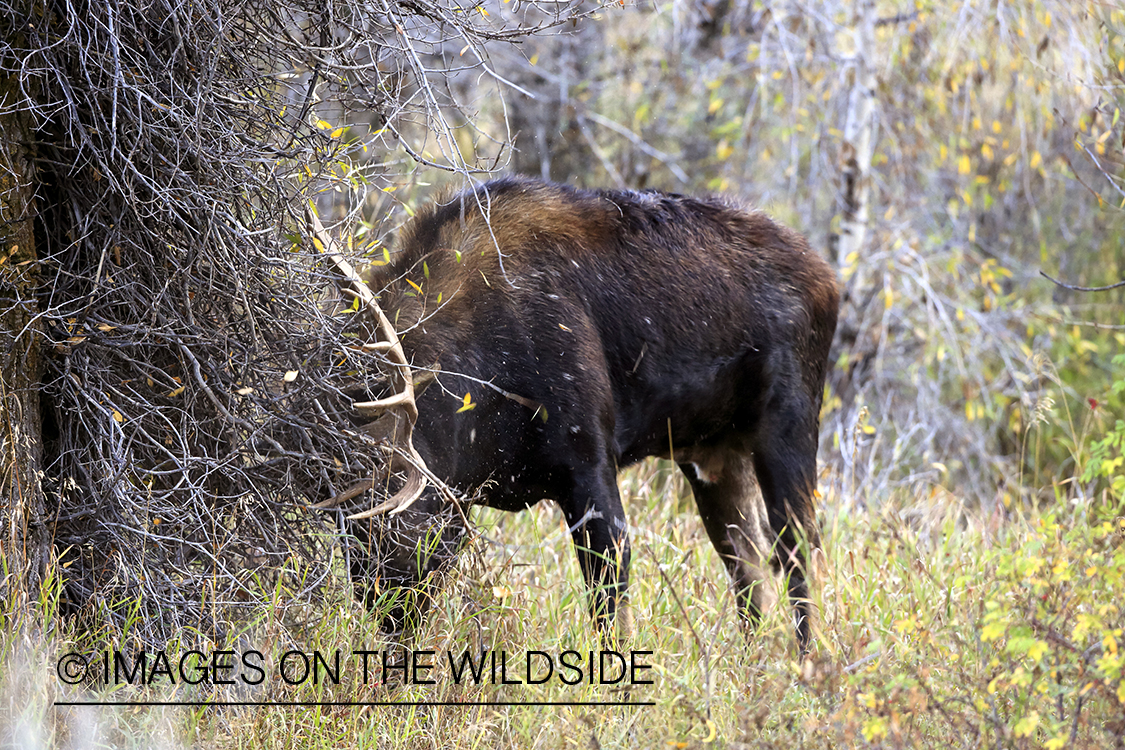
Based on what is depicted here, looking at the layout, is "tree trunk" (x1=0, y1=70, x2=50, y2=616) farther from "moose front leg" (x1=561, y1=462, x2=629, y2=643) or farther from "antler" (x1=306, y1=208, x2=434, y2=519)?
"moose front leg" (x1=561, y1=462, x2=629, y2=643)

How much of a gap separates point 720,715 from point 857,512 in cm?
269

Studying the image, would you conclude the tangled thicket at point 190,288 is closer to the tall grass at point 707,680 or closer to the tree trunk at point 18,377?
the tree trunk at point 18,377

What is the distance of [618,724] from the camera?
3.18 m

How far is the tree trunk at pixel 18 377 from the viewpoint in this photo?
10.4 ft

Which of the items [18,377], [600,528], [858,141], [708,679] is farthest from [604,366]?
[858,141]

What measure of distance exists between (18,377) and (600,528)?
2087mm

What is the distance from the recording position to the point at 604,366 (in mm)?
4168

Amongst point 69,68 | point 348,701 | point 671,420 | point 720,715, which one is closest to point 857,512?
point 671,420

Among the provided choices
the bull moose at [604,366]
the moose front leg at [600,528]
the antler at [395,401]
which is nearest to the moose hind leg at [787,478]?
the bull moose at [604,366]

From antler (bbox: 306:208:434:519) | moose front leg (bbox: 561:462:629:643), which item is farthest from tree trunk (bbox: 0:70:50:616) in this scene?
moose front leg (bbox: 561:462:629:643)

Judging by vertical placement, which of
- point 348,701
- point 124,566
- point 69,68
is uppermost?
point 69,68

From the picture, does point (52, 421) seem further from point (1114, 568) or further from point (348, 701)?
point (1114, 568)

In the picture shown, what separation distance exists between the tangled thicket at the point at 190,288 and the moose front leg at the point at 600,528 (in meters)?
0.74

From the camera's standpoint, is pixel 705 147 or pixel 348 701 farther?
pixel 705 147
